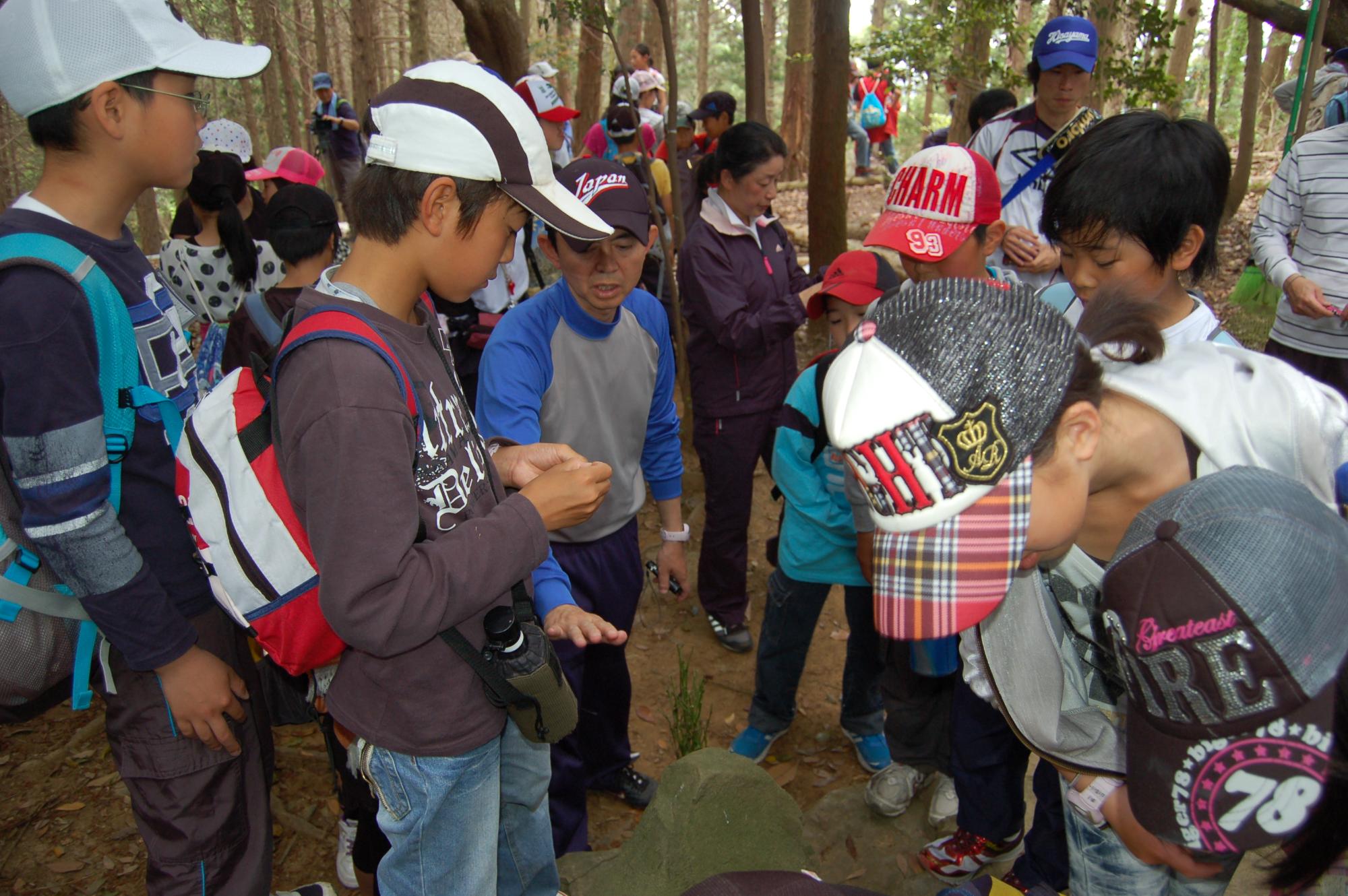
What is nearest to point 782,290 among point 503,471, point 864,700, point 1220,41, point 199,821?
point 864,700

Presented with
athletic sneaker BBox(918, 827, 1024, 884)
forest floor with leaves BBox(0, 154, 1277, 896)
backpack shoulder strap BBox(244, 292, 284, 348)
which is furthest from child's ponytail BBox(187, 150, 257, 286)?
athletic sneaker BBox(918, 827, 1024, 884)

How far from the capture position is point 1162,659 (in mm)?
1146

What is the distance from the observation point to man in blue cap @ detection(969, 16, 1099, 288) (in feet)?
13.1

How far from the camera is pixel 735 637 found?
4453mm

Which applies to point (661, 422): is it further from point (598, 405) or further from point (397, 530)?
point (397, 530)

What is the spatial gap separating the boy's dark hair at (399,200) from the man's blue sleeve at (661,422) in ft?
4.47

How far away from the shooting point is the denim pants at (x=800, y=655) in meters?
3.31

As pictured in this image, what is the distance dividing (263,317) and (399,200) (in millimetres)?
2093

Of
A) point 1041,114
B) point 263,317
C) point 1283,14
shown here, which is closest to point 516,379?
point 263,317

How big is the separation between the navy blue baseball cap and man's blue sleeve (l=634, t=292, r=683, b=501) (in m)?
2.42

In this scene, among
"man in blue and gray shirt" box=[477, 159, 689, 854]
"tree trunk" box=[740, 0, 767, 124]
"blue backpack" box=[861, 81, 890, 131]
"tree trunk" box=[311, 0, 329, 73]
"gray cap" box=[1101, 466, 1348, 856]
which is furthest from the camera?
"tree trunk" box=[311, 0, 329, 73]

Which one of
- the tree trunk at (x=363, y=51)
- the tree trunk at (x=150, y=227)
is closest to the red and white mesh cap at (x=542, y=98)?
the tree trunk at (x=363, y=51)

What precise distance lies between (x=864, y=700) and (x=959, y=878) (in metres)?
0.78

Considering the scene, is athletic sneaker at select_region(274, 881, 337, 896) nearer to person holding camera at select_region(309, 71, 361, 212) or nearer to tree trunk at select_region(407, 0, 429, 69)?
person holding camera at select_region(309, 71, 361, 212)
